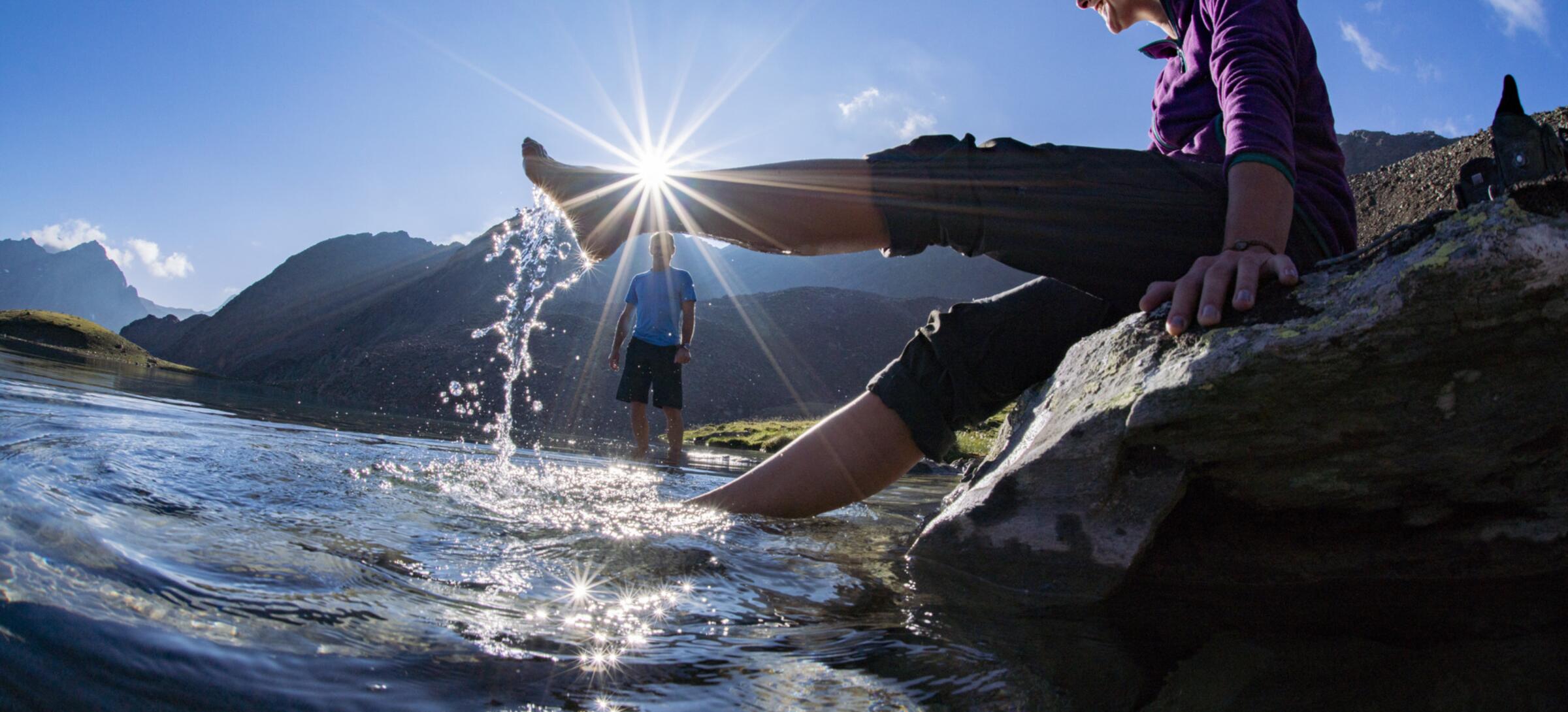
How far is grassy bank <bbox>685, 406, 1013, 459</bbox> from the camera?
864 centimetres

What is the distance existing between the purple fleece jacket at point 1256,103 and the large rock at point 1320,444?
1.21 ft

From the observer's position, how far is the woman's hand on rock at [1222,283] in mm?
1515

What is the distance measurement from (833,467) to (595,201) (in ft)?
3.63

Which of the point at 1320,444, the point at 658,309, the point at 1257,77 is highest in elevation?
the point at 658,309

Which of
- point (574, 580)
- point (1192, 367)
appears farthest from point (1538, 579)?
point (574, 580)

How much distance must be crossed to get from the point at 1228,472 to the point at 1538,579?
2.58 ft

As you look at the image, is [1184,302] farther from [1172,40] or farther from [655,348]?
[655,348]

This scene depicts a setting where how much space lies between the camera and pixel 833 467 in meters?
2.41

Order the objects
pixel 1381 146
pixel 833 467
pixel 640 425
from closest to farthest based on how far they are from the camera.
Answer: pixel 833 467 → pixel 640 425 → pixel 1381 146

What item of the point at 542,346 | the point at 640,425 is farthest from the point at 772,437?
the point at 542,346

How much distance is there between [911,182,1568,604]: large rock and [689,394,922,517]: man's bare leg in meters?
0.42

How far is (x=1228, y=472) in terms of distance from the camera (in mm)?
1652

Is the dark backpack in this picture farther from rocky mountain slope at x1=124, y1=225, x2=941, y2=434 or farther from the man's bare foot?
rocky mountain slope at x1=124, y1=225, x2=941, y2=434

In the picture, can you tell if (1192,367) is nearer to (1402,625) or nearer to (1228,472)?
(1228,472)
